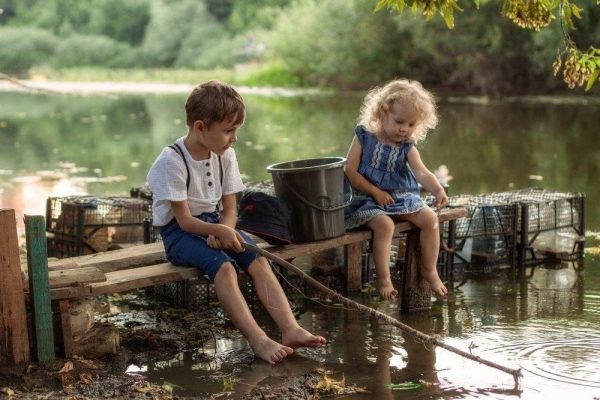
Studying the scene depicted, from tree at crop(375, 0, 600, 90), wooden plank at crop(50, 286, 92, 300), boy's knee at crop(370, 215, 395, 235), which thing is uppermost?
tree at crop(375, 0, 600, 90)

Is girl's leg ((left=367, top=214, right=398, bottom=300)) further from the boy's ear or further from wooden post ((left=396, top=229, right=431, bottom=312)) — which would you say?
the boy's ear

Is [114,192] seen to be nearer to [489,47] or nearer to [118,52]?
[489,47]

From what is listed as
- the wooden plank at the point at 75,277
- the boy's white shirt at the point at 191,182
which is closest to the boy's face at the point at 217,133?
the boy's white shirt at the point at 191,182

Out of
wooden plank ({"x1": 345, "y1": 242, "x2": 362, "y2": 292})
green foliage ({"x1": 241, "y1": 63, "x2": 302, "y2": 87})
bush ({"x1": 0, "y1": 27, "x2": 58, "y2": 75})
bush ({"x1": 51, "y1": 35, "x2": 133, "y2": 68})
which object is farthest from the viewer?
bush ({"x1": 51, "y1": 35, "x2": 133, "y2": 68})

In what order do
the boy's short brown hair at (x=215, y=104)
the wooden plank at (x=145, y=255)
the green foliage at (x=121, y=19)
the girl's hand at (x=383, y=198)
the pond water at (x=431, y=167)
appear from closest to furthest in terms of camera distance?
the pond water at (x=431, y=167)
the boy's short brown hair at (x=215, y=104)
the wooden plank at (x=145, y=255)
the girl's hand at (x=383, y=198)
the green foliage at (x=121, y=19)

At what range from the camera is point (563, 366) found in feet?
20.3

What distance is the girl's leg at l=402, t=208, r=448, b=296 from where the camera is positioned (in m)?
7.27

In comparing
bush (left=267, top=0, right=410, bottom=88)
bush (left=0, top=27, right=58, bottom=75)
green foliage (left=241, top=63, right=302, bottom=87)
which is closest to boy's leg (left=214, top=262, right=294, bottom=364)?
bush (left=267, top=0, right=410, bottom=88)

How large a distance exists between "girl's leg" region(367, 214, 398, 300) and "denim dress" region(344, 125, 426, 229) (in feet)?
0.67

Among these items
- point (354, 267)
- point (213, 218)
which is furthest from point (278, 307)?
point (354, 267)

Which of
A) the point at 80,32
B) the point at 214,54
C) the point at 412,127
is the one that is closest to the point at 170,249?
the point at 412,127

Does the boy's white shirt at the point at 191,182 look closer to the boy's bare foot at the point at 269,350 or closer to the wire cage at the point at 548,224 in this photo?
the boy's bare foot at the point at 269,350

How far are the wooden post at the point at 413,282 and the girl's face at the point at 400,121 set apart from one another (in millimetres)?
648

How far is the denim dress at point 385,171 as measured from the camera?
24.3ft
